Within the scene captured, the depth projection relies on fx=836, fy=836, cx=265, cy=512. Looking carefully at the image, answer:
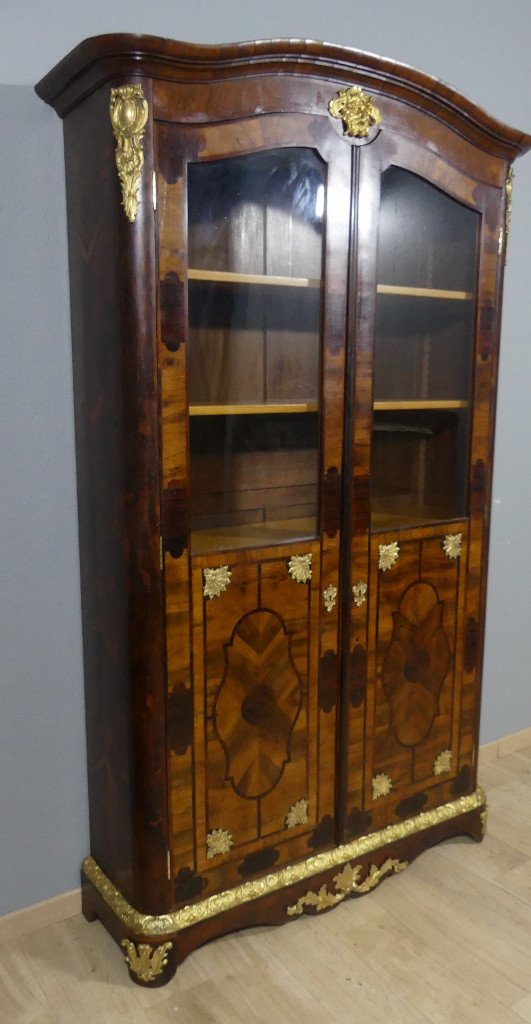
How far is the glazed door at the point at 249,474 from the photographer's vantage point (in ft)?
5.02

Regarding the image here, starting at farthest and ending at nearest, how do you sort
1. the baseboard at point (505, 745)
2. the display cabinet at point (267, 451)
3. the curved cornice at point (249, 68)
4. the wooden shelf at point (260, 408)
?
the baseboard at point (505, 745) → the wooden shelf at point (260, 408) → the display cabinet at point (267, 451) → the curved cornice at point (249, 68)

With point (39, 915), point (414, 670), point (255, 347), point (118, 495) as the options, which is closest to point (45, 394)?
point (118, 495)

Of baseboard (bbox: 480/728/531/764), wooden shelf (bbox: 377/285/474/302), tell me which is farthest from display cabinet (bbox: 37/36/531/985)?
baseboard (bbox: 480/728/531/764)

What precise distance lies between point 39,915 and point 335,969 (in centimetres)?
66

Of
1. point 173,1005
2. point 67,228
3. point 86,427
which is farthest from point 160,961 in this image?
point 67,228

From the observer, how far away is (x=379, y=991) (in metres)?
1.67

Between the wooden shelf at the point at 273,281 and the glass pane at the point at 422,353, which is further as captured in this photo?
the glass pane at the point at 422,353

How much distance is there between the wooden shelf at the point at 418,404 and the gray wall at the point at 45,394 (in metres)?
0.66

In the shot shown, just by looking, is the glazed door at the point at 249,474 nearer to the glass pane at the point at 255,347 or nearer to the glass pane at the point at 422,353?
the glass pane at the point at 255,347

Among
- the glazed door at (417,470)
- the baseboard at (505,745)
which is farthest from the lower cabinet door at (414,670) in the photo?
the baseboard at (505,745)

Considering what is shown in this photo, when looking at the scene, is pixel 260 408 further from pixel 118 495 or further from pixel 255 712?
pixel 255 712

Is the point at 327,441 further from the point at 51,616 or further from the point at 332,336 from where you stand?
the point at 51,616

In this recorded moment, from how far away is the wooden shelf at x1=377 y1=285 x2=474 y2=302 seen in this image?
5.79 ft

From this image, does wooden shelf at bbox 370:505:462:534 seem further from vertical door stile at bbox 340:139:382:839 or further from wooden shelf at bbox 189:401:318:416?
wooden shelf at bbox 189:401:318:416
